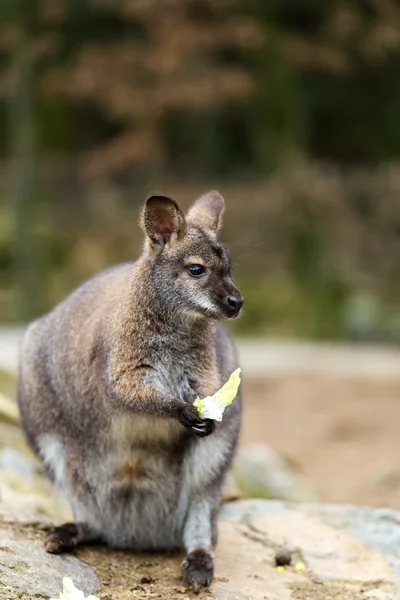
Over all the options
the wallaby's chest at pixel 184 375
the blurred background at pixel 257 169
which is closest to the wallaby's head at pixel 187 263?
the wallaby's chest at pixel 184 375

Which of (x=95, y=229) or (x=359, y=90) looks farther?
(x=359, y=90)

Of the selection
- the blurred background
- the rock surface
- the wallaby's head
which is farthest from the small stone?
the blurred background

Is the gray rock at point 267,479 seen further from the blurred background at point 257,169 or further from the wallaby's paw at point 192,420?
the wallaby's paw at point 192,420

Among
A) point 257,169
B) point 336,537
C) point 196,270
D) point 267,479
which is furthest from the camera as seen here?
point 257,169

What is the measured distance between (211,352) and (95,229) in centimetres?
1332

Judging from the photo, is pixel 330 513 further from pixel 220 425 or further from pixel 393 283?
pixel 393 283

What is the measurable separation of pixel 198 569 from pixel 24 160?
10192mm

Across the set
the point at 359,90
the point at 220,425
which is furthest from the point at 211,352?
the point at 359,90

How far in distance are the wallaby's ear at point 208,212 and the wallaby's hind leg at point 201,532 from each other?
1.04m

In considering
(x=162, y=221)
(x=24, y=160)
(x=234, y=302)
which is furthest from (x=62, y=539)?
(x=24, y=160)

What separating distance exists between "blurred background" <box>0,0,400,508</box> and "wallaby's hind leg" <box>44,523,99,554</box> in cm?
488

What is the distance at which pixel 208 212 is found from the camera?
4199mm

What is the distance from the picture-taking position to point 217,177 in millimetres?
17281

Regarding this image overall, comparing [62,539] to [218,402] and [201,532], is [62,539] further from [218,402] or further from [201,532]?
[218,402]
